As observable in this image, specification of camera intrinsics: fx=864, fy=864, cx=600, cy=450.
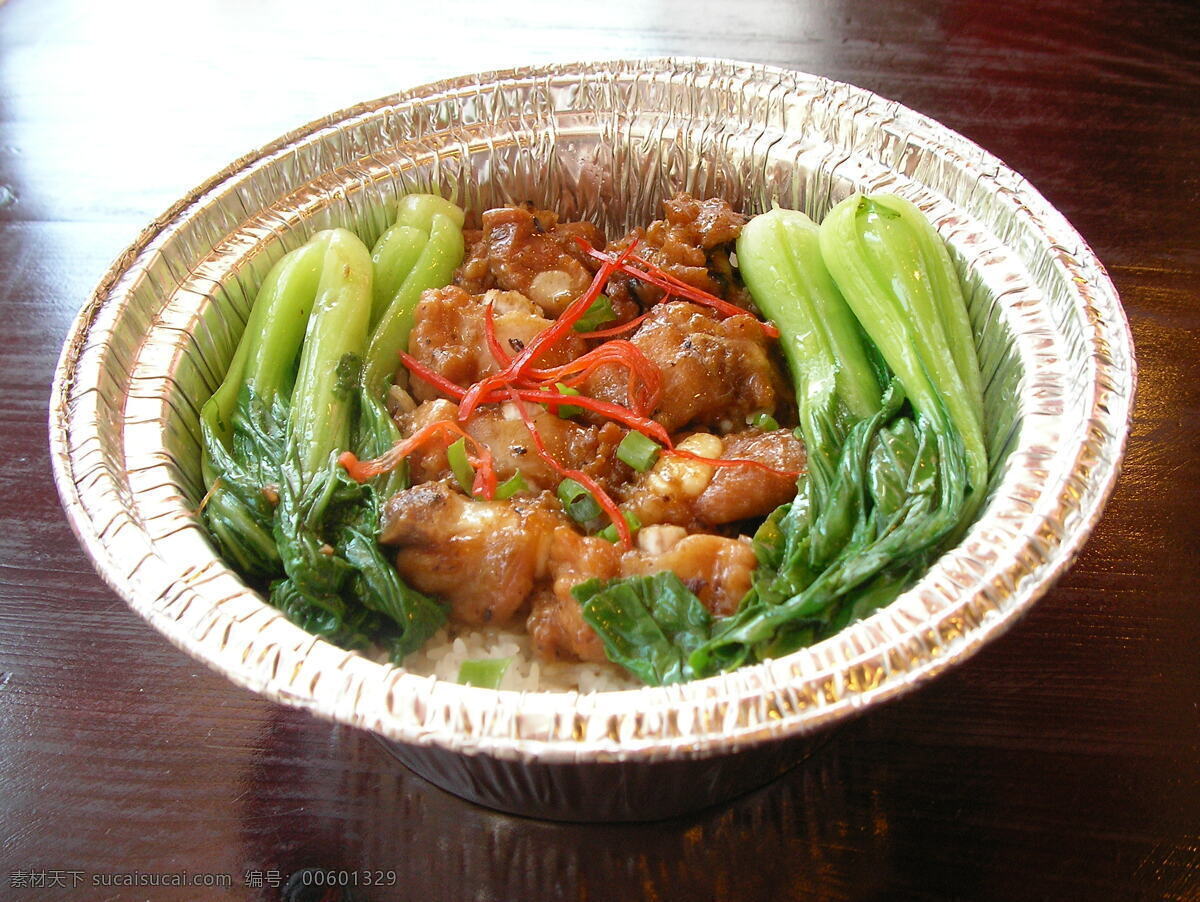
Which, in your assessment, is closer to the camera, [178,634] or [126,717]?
[178,634]

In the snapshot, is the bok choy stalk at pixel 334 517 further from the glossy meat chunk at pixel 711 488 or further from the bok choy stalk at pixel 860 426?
the bok choy stalk at pixel 860 426

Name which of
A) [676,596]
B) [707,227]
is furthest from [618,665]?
[707,227]

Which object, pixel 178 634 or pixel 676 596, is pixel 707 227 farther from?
pixel 178 634

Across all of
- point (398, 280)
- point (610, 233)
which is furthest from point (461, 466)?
point (610, 233)

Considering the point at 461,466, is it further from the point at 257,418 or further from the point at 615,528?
the point at 257,418

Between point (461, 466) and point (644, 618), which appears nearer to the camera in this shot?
point (644, 618)
